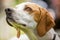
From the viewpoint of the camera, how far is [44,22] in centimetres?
129

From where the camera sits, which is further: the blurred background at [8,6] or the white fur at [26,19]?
the blurred background at [8,6]

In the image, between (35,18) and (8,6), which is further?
(8,6)

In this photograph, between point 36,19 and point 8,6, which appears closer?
point 36,19

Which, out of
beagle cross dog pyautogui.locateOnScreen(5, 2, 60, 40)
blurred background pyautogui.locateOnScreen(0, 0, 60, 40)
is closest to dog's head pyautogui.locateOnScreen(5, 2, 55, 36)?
beagle cross dog pyautogui.locateOnScreen(5, 2, 60, 40)

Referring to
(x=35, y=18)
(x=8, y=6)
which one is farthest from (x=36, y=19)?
(x=8, y=6)

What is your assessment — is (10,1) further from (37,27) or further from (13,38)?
(37,27)

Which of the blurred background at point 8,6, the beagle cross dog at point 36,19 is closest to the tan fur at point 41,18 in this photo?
the beagle cross dog at point 36,19

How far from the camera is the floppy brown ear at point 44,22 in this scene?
4.19 feet

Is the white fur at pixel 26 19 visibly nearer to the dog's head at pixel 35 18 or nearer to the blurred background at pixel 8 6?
the dog's head at pixel 35 18

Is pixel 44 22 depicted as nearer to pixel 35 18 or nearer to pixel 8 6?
pixel 35 18

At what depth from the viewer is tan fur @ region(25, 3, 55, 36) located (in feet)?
4.18

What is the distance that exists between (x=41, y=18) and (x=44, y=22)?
0.03 meters

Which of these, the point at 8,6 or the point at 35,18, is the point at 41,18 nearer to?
the point at 35,18

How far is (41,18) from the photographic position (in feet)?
4.20
